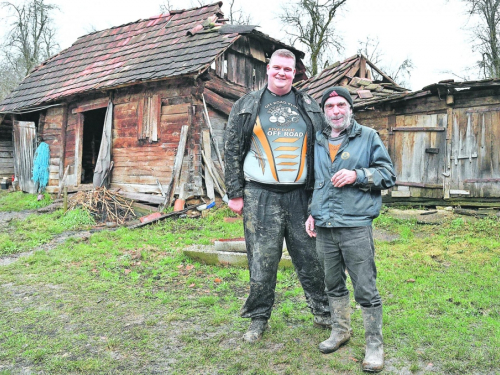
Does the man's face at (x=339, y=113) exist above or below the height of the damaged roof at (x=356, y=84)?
below

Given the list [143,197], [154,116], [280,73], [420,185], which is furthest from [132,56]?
[280,73]

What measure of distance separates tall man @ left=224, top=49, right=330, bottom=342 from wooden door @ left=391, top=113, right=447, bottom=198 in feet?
22.1

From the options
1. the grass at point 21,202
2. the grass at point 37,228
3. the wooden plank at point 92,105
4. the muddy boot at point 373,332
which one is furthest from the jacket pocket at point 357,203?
the grass at point 21,202

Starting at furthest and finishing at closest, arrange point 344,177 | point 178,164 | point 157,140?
1. point 157,140
2. point 178,164
3. point 344,177

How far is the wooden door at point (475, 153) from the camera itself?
8398 millimetres

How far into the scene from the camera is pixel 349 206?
2.80 metres

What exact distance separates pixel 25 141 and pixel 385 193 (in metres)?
11.5

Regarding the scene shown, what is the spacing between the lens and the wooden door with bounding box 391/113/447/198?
9.03 m

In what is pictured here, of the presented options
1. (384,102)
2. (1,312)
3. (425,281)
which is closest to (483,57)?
(384,102)

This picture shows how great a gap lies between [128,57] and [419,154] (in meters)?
8.22

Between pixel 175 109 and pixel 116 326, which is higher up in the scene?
pixel 175 109

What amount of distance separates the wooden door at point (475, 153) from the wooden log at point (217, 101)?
5415 millimetres

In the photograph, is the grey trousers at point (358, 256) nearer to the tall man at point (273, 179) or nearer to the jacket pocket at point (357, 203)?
the jacket pocket at point (357, 203)

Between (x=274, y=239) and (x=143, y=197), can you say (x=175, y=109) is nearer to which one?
(x=143, y=197)
